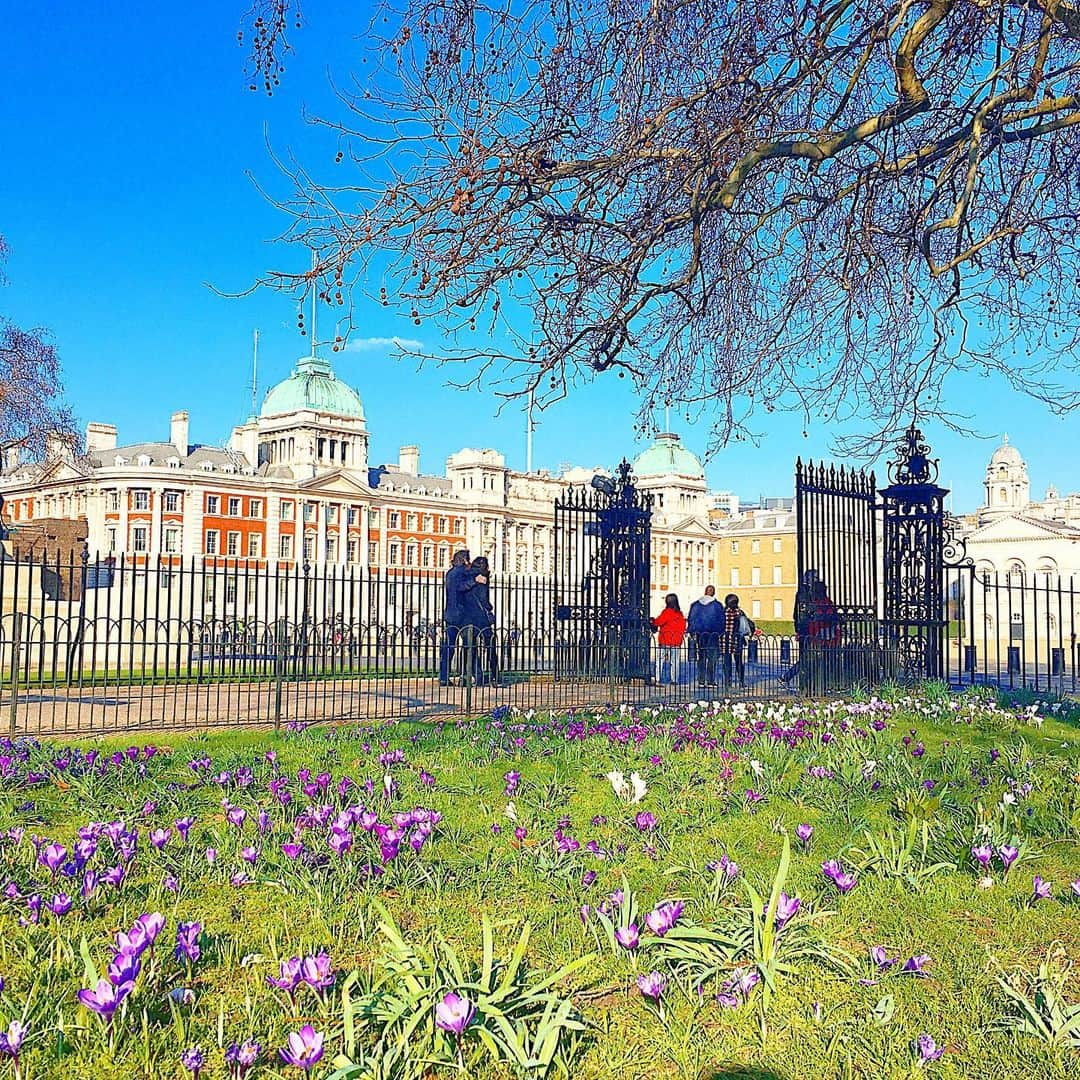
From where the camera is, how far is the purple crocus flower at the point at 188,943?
319 centimetres

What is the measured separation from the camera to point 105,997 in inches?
108

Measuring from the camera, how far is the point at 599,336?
27.5 feet

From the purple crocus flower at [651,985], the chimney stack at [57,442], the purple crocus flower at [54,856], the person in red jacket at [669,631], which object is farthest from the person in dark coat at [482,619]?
the chimney stack at [57,442]

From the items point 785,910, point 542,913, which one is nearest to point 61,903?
point 542,913

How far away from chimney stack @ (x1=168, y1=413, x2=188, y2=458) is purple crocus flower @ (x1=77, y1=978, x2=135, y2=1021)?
8368cm

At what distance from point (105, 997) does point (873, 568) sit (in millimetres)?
12323

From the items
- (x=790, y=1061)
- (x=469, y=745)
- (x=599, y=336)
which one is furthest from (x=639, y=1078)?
(x=599, y=336)

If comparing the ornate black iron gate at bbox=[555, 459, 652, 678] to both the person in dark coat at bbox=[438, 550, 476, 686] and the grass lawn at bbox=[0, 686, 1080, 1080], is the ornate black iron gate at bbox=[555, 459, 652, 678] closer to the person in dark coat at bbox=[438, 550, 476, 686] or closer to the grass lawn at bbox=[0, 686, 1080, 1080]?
the person in dark coat at bbox=[438, 550, 476, 686]

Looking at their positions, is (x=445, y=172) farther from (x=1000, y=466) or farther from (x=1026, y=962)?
(x=1000, y=466)

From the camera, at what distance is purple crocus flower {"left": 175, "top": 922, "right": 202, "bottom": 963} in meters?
3.19

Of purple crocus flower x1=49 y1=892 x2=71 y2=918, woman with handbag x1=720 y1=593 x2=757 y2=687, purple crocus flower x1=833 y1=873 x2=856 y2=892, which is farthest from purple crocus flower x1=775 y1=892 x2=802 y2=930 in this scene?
woman with handbag x1=720 y1=593 x2=757 y2=687

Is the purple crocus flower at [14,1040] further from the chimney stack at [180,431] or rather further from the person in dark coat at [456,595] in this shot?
the chimney stack at [180,431]

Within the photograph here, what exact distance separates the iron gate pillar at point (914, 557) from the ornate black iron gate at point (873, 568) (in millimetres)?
13

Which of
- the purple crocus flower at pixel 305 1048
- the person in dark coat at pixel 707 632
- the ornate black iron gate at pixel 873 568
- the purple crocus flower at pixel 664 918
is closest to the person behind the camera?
the purple crocus flower at pixel 305 1048
